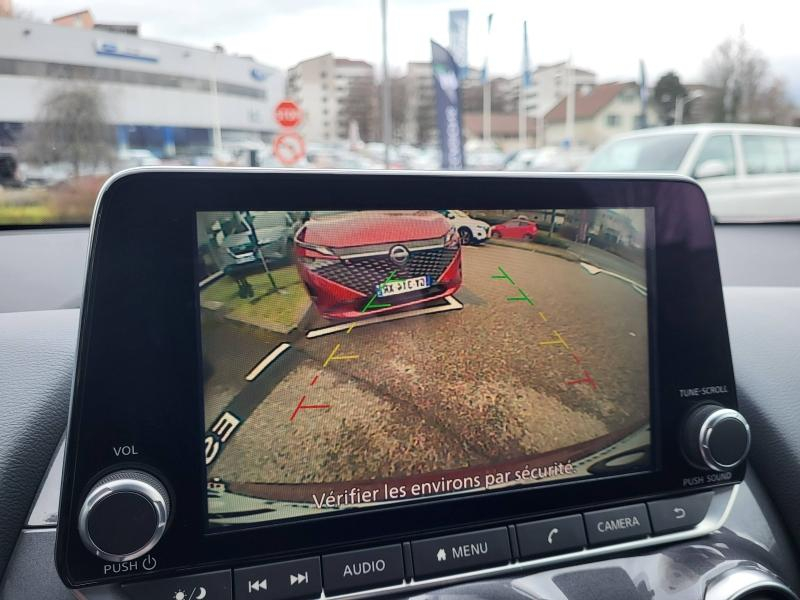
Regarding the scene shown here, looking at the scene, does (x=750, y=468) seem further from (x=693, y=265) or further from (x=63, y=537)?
(x=63, y=537)

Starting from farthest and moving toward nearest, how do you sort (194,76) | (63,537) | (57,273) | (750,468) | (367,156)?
(367,156) < (194,76) < (57,273) < (750,468) < (63,537)

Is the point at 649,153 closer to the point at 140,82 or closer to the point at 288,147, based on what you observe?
the point at 288,147

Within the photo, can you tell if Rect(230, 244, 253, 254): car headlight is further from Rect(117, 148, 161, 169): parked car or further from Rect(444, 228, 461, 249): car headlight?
Rect(117, 148, 161, 169): parked car

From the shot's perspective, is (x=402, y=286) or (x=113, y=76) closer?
(x=402, y=286)

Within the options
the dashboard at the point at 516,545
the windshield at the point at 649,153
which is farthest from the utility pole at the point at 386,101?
the windshield at the point at 649,153

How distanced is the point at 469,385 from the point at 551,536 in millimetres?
316

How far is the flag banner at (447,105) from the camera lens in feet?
8.98

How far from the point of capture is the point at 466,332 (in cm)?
113

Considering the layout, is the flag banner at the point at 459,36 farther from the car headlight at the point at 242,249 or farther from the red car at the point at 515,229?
the car headlight at the point at 242,249

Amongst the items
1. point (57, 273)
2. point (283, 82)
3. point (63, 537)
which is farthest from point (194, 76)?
point (63, 537)

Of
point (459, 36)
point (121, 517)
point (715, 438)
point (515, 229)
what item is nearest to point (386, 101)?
point (459, 36)

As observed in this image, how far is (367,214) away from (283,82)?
182 centimetres

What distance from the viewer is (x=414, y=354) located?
1.11 meters

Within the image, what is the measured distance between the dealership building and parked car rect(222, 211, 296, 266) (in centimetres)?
121
